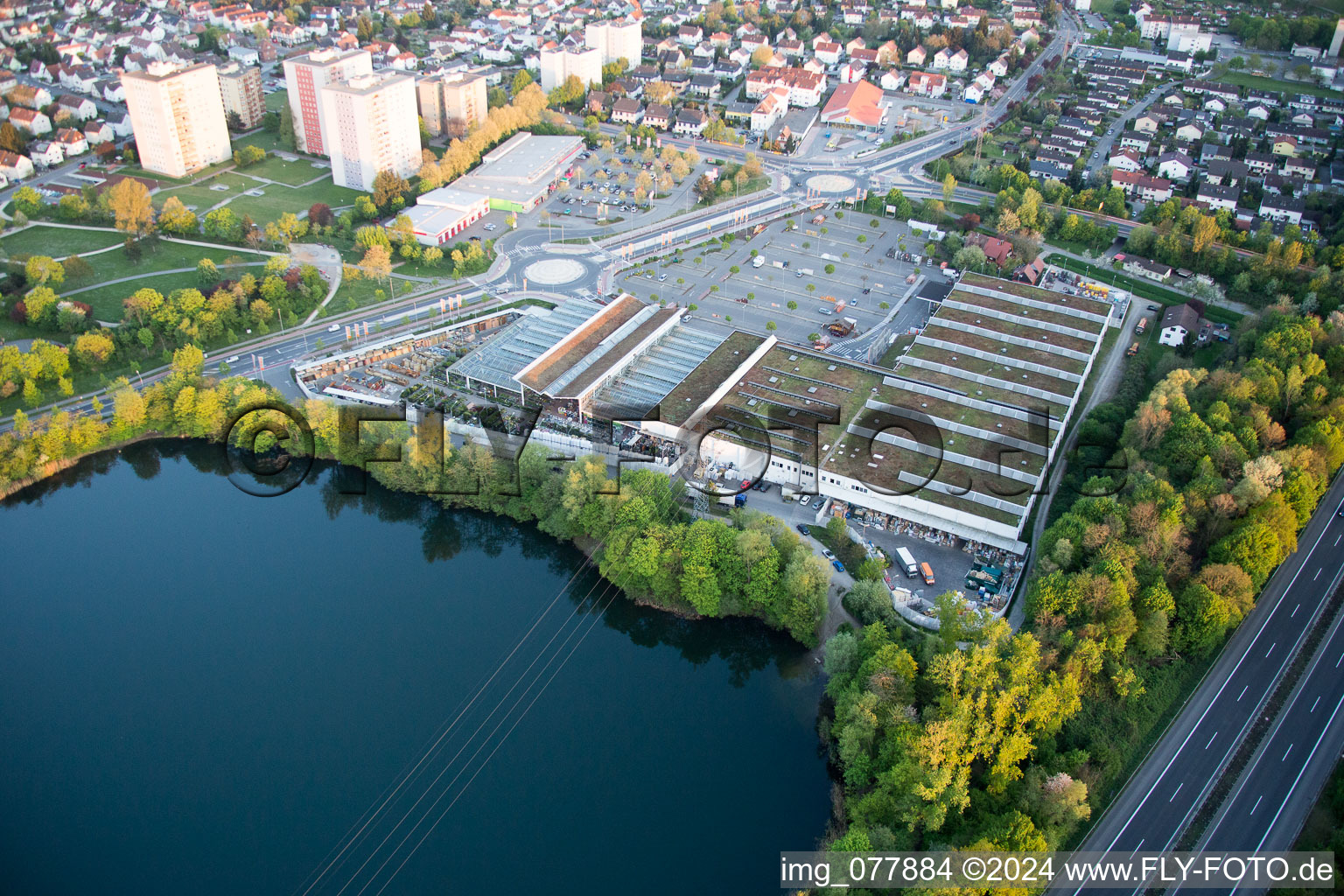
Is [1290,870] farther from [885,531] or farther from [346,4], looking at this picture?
[346,4]

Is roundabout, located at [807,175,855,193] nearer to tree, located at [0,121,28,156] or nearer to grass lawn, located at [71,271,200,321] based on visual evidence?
grass lawn, located at [71,271,200,321]

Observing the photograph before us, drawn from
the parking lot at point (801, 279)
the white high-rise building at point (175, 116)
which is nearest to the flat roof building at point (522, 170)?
the parking lot at point (801, 279)

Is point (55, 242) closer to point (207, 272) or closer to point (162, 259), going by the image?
point (162, 259)

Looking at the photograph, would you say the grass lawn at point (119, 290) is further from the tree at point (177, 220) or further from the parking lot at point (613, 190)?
the parking lot at point (613, 190)

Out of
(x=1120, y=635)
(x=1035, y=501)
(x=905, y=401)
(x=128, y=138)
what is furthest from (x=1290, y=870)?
(x=128, y=138)

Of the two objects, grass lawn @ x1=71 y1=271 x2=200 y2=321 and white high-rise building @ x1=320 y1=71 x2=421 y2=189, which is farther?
white high-rise building @ x1=320 y1=71 x2=421 y2=189

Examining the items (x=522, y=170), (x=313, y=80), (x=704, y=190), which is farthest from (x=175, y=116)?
(x=704, y=190)

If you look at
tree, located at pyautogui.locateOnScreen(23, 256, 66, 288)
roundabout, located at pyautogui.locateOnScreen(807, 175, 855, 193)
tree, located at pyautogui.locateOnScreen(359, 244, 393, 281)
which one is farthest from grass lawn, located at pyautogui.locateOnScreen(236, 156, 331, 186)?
roundabout, located at pyautogui.locateOnScreen(807, 175, 855, 193)
